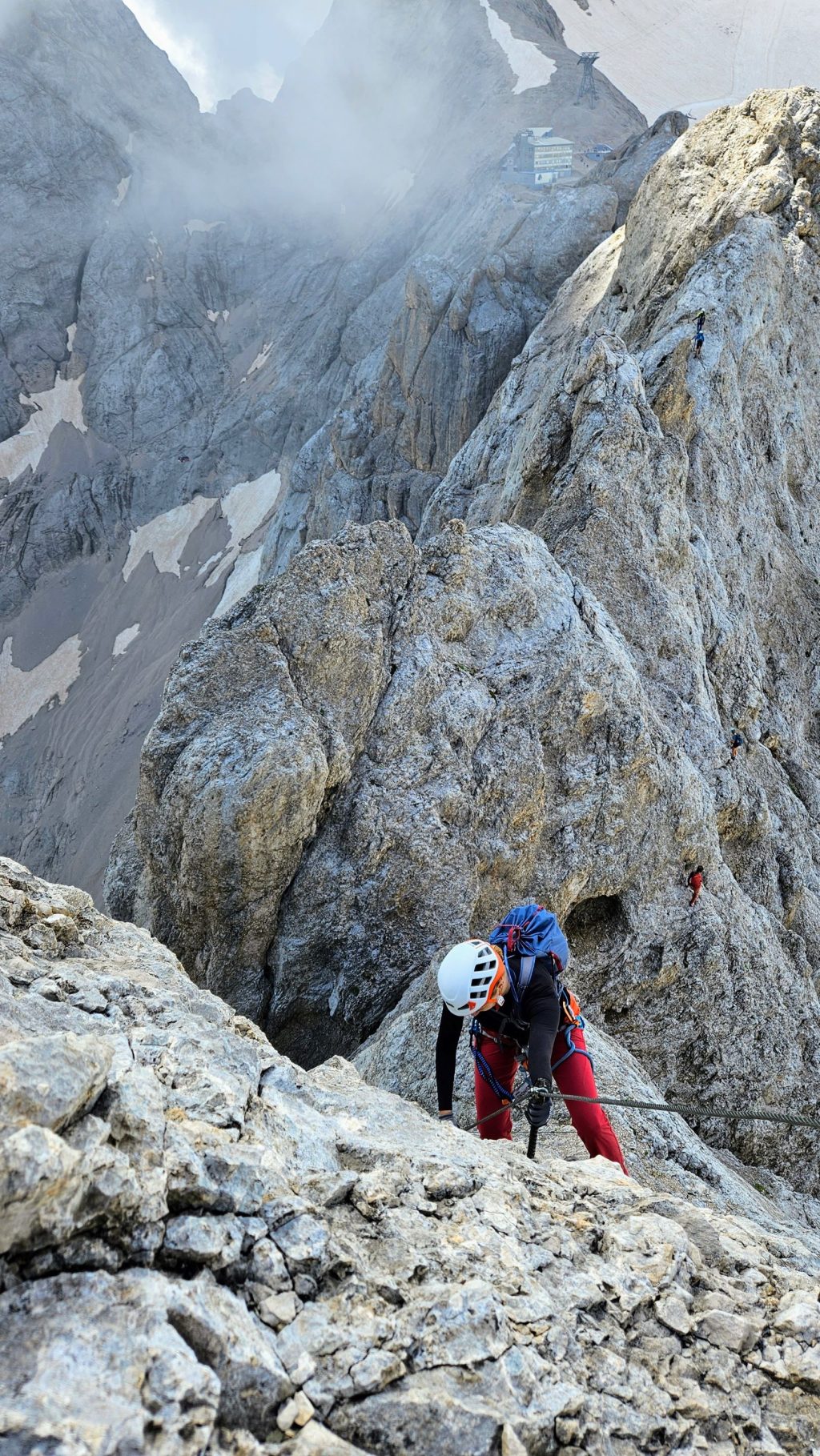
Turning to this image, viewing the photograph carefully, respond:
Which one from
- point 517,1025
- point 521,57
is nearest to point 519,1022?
point 517,1025

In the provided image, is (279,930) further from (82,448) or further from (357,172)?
(357,172)

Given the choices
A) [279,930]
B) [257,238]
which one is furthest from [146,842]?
[257,238]

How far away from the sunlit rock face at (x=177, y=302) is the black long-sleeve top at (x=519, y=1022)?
166 feet

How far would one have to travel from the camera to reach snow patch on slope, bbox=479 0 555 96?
93300 mm

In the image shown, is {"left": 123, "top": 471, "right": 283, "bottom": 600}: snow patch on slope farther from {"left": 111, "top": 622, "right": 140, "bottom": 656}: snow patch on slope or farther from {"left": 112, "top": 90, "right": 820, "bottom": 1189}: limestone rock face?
{"left": 112, "top": 90, "right": 820, "bottom": 1189}: limestone rock face

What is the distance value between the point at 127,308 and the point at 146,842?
10224 centimetres

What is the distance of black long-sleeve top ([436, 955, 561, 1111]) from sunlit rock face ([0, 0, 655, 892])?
50.5 meters

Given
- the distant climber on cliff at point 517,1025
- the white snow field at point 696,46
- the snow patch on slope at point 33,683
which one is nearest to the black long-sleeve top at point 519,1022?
the distant climber on cliff at point 517,1025

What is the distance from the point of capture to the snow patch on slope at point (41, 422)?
93.7 metres

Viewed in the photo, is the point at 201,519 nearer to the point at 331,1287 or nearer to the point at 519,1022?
the point at 519,1022

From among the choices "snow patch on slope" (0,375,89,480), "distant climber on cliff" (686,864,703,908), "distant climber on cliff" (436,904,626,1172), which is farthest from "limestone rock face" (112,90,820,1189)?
"snow patch on slope" (0,375,89,480)

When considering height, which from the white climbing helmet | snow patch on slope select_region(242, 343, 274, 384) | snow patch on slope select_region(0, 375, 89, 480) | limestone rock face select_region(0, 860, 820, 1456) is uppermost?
snow patch on slope select_region(242, 343, 274, 384)

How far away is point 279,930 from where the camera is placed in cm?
1184

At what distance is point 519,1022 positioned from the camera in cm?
778
